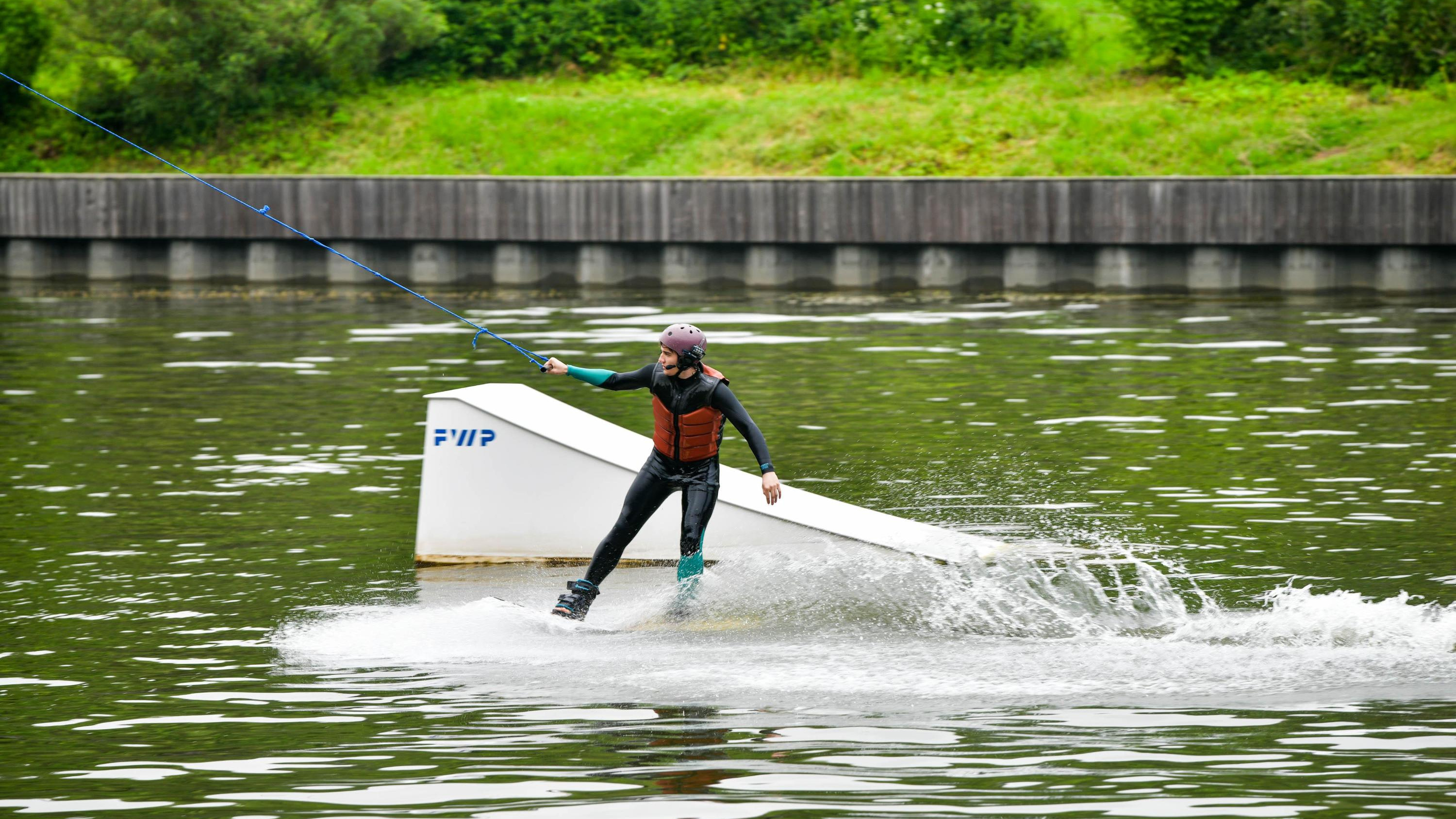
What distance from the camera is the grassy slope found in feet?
114

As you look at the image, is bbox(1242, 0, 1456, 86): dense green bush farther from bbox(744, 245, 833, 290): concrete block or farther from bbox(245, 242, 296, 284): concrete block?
bbox(245, 242, 296, 284): concrete block

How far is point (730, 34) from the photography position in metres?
43.4

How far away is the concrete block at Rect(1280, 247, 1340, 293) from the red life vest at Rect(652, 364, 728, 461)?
2289 centimetres

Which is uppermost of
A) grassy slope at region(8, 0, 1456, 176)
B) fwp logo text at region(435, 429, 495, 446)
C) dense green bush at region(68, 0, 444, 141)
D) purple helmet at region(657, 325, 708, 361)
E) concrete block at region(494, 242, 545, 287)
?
→ dense green bush at region(68, 0, 444, 141)

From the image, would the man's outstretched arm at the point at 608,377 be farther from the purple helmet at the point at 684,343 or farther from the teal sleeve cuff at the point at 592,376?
the purple helmet at the point at 684,343

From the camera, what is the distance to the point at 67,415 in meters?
19.0

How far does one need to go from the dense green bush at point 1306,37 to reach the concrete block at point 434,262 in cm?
1595

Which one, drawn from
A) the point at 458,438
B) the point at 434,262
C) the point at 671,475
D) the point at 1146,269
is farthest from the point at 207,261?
the point at 671,475

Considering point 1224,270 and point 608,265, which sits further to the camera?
point 608,265

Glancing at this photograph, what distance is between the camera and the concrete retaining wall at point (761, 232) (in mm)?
30906

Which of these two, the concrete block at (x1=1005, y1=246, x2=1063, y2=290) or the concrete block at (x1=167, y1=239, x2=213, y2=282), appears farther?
the concrete block at (x1=167, y1=239, x2=213, y2=282)

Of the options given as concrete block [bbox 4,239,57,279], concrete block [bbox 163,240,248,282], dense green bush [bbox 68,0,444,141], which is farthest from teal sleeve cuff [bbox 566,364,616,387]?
dense green bush [bbox 68,0,444,141]

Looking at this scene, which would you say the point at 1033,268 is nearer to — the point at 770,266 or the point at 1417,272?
the point at 770,266

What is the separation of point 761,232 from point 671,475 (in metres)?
22.4
